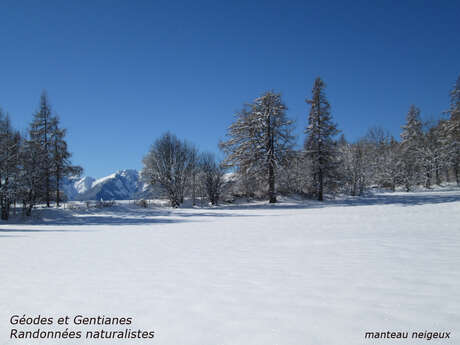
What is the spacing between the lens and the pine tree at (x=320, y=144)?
27.7 meters

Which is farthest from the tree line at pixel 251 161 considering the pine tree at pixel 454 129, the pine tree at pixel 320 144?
the pine tree at pixel 454 129

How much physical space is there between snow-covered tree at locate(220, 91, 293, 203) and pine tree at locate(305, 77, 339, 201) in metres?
3.78

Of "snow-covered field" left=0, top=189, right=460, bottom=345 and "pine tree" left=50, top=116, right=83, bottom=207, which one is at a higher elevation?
"pine tree" left=50, top=116, right=83, bottom=207

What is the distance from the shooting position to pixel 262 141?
26.9 metres

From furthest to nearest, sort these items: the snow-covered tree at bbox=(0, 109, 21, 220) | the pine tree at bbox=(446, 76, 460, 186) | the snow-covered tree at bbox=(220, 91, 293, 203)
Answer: the pine tree at bbox=(446, 76, 460, 186) → the snow-covered tree at bbox=(220, 91, 293, 203) → the snow-covered tree at bbox=(0, 109, 21, 220)

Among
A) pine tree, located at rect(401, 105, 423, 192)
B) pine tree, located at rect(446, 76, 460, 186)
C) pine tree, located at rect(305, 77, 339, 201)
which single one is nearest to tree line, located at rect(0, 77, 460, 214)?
pine tree, located at rect(305, 77, 339, 201)

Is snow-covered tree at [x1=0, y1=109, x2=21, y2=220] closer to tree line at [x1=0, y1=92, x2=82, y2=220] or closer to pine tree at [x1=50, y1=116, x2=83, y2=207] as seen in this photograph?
tree line at [x1=0, y1=92, x2=82, y2=220]

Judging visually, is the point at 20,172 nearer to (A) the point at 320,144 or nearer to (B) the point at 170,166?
(B) the point at 170,166

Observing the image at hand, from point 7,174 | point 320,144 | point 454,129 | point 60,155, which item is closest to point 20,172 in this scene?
point 7,174

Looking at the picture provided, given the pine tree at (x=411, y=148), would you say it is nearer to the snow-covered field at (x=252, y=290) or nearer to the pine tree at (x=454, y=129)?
the pine tree at (x=454, y=129)

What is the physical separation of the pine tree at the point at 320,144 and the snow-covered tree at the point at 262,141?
3.78 m

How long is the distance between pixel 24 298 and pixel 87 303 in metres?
1.09

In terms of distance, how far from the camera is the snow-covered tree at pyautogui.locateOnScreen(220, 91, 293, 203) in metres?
26.1

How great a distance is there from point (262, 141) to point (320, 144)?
7.33 meters
